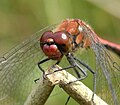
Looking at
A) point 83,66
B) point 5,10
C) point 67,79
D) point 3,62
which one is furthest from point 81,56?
point 5,10

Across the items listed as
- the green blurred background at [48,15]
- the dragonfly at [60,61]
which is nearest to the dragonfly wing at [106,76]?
the dragonfly at [60,61]

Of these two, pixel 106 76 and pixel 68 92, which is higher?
pixel 68 92

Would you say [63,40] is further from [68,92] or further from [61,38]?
[68,92]

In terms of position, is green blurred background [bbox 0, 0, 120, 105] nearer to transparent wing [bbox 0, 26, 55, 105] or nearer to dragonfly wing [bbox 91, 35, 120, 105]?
transparent wing [bbox 0, 26, 55, 105]

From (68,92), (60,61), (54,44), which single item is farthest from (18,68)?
(68,92)

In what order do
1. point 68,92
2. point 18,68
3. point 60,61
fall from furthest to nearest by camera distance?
point 18,68 → point 60,61 → point 68,92

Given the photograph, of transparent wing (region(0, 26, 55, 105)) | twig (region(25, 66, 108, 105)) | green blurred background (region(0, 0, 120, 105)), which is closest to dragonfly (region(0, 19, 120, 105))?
transparent wing (region(0, 26, 55, 105))

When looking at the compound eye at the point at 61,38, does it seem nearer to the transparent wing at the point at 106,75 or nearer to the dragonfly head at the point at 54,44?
the dragonfly head at the point at 54,44
